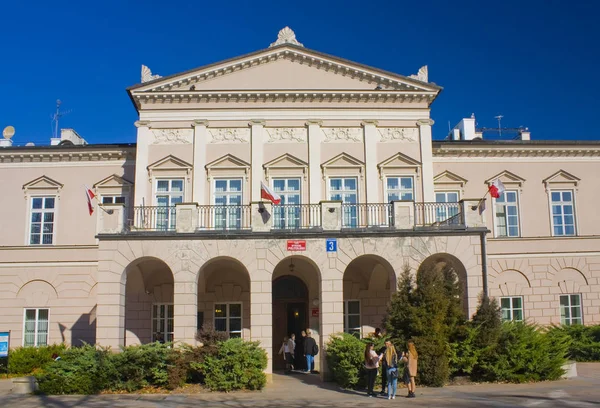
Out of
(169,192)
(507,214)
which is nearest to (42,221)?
(169,192)

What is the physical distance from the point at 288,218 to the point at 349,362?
7.14m

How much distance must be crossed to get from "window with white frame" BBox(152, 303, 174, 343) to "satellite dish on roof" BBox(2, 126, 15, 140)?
1291 cm

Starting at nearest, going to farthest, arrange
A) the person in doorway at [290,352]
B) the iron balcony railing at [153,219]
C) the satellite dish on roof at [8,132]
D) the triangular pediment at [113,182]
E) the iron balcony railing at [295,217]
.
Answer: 1. the iron balcony railing at [153,219]
2. the iron balcony railing at [295,217]
3. the person in doorway at [290,352]
4. the triangular pediment at [113,182]
5. the satellite dish on roof at [8,132]

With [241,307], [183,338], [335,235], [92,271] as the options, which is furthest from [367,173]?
[92,271]

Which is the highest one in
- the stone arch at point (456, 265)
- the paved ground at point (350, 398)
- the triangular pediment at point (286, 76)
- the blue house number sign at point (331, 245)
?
the triangular pediment at point (286, 76)

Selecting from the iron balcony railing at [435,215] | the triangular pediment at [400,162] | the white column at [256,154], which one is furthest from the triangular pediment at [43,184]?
the iron balcony railing at [435,215]

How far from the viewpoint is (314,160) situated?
26.9 meters

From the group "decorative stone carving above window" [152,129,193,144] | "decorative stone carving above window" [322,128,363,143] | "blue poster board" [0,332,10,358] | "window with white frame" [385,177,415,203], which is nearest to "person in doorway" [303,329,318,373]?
"window with white frame" [385,177,415,203]

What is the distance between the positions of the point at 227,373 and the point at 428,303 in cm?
652

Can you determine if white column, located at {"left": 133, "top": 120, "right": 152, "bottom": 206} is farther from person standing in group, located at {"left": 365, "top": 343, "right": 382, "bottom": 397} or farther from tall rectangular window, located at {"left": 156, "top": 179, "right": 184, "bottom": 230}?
person standing in group, located at {"left": 365, "top": 343, "right": 382, "bottom": 397}

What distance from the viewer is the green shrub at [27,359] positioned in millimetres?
24953

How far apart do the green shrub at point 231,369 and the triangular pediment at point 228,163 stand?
931 cm

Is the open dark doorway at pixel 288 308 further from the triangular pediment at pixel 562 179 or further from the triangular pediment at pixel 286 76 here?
the triangular pediment at pixel 562 179

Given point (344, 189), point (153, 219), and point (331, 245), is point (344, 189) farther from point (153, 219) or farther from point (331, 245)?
point (153, 219)
